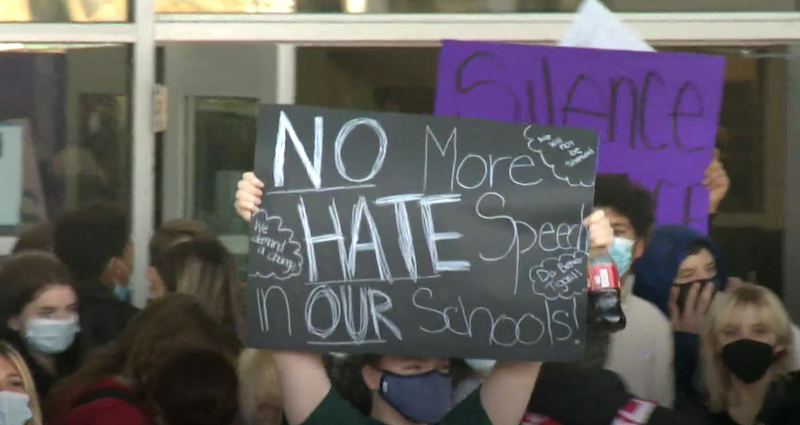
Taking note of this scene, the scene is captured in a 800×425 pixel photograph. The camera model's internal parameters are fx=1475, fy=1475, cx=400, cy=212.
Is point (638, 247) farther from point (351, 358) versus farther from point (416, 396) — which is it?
point (416, 396)

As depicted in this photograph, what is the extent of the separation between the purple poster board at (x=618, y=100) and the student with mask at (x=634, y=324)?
63 mm

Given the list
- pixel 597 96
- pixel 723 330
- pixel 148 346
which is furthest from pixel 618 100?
pixel 148 346

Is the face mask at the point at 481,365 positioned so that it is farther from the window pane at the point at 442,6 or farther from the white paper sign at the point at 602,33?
the window pane at the point at 442,6

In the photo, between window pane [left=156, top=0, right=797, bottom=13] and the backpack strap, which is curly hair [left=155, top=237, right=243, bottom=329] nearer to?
the backpack strap

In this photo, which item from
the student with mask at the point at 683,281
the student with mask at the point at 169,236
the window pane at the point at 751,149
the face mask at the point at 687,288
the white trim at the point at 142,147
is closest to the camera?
the student with mask at the point at 683,281

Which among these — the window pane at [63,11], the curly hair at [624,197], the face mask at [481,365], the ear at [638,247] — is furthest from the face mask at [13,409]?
the window pane at [63,11]

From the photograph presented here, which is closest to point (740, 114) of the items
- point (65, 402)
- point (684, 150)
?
point (684, 150)

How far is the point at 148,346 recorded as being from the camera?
4.50m

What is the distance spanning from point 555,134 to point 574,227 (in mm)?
275

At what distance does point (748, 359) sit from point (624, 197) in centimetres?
73

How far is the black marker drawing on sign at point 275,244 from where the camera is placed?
4168mm

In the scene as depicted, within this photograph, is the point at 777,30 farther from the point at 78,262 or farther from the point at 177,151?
the point at 78,262

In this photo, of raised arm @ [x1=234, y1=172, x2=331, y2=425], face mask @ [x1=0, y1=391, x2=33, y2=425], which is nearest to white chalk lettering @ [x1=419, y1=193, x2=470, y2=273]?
raised arm @ [x1=234, y1=172, x2=331, y2=425]

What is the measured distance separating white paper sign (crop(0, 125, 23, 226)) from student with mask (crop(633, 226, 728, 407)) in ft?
8.86
